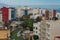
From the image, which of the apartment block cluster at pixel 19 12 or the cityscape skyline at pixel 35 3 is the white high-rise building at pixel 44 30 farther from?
the cityscape skyline at pixel 35 3

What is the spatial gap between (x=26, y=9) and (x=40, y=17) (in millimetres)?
240

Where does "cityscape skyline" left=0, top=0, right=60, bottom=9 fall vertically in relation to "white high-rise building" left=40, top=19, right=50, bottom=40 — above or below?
above

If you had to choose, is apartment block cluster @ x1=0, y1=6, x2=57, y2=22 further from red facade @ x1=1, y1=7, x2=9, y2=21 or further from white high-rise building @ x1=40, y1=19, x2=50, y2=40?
white high-rise building @ x1=40, y1=19, x2=50, y2=40

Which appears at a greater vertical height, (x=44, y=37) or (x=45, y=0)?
(x=45, y=0)

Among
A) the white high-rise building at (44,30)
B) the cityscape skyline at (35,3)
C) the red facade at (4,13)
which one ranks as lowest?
the white high-rise building at (44,30)

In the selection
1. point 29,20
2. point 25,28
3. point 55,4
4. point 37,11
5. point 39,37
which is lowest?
point 39,37

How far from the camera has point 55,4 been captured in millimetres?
1718

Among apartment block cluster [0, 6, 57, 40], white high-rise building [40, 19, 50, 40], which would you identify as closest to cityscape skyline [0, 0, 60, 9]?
apartment block cluster [0, 6, 57, 40]

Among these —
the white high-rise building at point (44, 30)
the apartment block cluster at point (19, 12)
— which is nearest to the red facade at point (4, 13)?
the apartment block cluster at point (19, 12)

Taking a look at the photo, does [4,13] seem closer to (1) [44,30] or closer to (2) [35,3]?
(2) [35,3]

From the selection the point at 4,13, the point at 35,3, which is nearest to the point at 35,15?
the point at 35,3

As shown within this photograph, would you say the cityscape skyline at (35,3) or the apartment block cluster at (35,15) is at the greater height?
the cityscape skyline at (35,3)

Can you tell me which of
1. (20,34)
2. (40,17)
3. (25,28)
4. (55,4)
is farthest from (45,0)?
(20,34)

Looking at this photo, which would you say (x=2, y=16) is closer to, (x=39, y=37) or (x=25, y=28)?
(x=25, y=28)
